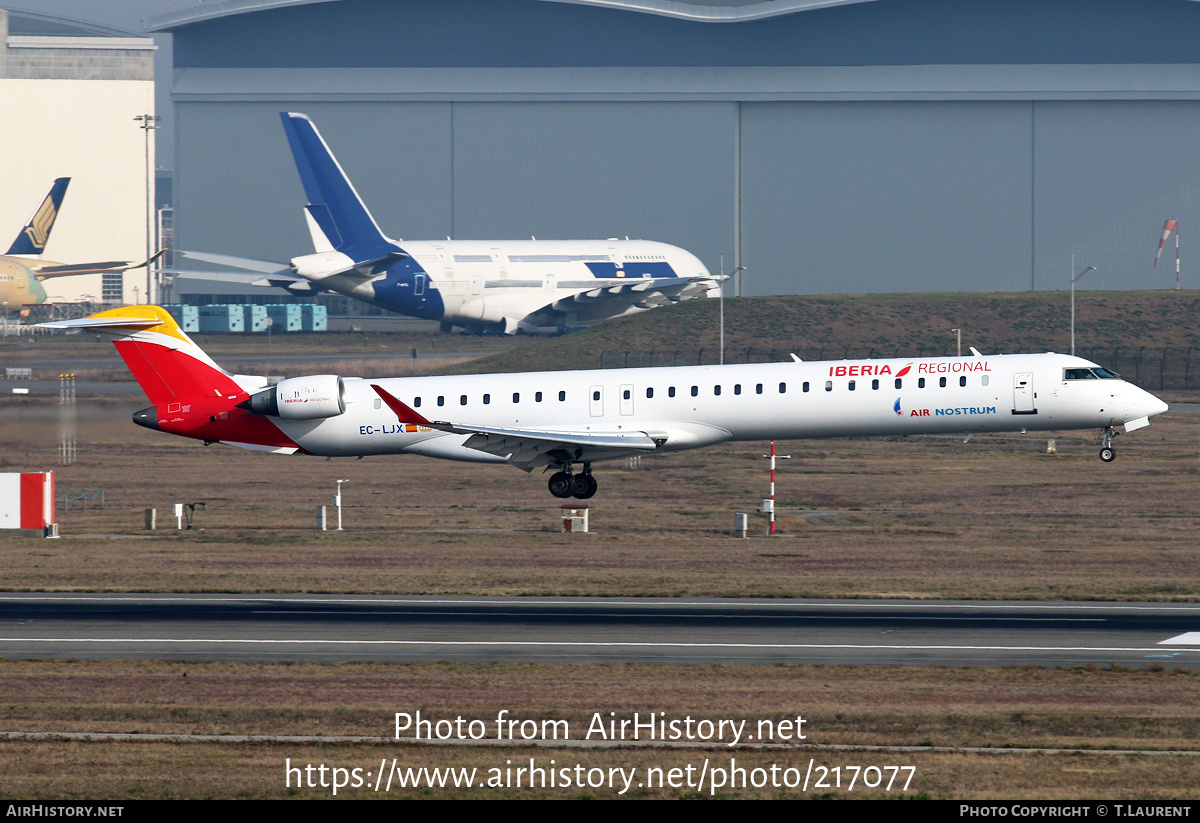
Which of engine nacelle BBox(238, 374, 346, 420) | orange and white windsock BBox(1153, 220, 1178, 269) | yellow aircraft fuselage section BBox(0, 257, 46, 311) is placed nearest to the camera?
engine nacelle BBox(238, 374, 346, 420)

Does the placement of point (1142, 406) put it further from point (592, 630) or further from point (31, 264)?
point (31, 264)

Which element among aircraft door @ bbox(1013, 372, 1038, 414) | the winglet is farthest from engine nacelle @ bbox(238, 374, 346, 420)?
aircraft door @ bbox(1013, 372, 1038, 414)

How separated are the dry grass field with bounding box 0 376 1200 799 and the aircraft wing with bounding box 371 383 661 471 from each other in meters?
2.02

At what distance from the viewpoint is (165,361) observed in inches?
1474

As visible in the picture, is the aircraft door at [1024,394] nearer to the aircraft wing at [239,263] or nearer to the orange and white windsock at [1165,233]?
the aircraft wing at [239,263]

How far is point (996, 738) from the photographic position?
1716 cm

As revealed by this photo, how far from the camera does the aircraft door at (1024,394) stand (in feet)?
117

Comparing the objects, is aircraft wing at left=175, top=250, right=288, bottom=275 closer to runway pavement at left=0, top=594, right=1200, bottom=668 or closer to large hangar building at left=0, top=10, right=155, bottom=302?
large hangar building at left=0, top=10, right=155, bottom=302

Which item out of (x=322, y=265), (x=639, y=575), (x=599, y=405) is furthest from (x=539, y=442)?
(x=322, y=265)

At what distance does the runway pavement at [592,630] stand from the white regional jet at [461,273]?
6147 cm

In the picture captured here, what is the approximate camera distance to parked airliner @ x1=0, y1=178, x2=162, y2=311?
11844 centimetres

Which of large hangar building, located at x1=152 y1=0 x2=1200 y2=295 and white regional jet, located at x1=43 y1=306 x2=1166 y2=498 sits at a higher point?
large hangar building, located at x1=152 y1=0 x2=1200 y2=295

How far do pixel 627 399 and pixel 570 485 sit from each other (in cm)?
297

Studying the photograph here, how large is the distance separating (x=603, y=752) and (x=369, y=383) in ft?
74.0
